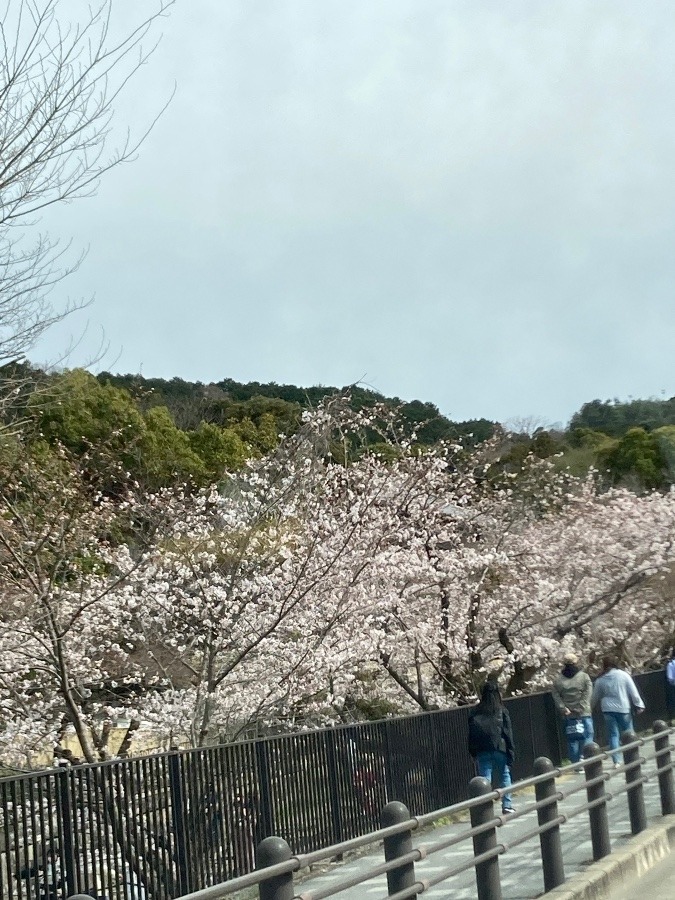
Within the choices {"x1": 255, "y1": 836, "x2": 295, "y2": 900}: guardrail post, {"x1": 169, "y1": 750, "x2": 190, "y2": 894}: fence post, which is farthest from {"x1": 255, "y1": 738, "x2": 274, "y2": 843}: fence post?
{"x1": 255, "y1": 836, "x2": 295, "y2": 900}: guardrail post

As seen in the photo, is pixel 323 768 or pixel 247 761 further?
pixel 323 768

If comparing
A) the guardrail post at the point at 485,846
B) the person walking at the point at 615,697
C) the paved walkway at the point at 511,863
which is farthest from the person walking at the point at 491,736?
the guardrail post at the point at 485,846

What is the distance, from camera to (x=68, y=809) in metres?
7.77

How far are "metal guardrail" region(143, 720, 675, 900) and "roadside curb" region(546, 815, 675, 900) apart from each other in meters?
0.17

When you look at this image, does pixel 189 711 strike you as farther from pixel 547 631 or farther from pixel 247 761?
pixel 547 631

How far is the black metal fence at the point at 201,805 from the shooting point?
770cm

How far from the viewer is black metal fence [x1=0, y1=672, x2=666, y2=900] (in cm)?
770

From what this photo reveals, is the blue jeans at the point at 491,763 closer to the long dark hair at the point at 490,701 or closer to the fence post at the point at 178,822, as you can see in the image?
the long dark hair at the point at 490,701

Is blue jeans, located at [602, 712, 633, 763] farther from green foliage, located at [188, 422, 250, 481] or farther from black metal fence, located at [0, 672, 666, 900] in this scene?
green foliage, located at [188, 422, 250, 481]

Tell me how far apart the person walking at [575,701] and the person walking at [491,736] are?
283 cm

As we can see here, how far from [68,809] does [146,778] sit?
104 cm

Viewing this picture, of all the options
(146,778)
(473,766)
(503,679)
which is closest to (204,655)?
(473,766)

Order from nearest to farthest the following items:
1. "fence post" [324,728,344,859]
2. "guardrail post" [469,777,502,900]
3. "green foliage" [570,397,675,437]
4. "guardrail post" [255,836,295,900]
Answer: "guardrail post" [255,836,295,900]
"guardrail post" [469,777,502,900]
"fence post" [324,728,344,859]
"green foliage" [570,397,675,437]

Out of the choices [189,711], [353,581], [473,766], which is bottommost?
[473,766]
